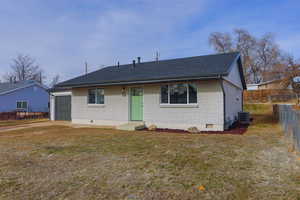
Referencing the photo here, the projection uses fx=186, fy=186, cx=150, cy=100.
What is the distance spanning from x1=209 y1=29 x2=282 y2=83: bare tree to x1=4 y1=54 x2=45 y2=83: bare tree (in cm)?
4146

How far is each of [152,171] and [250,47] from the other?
4325cm

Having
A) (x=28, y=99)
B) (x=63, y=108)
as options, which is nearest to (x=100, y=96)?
(x=63, y=108)

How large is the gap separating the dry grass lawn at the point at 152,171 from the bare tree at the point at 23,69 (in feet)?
144

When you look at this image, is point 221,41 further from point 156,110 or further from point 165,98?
point 156,110

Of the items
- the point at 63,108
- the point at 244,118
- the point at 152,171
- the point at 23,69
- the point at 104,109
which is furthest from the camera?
the point at 23,69

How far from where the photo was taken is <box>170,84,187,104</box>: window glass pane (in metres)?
9.28

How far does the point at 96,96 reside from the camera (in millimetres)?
11969

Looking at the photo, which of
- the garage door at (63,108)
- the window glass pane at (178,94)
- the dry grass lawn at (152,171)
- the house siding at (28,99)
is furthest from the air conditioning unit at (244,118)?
the house siding at (28,99)

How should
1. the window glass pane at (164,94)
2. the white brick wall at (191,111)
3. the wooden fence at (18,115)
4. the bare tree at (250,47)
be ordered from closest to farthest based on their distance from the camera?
the white brick wall at (191,111) < the window glass pane at (164,94) < the wooden fence at (18,115) < the bare tree at (250,47)

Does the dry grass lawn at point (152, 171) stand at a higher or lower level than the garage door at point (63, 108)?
lower

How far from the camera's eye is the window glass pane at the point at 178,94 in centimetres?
928

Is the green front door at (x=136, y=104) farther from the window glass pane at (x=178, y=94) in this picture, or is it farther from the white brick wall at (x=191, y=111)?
the window glass pane at (x=178, y=94)

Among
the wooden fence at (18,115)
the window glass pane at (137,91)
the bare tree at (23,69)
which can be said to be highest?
the bare tree at (23,69)

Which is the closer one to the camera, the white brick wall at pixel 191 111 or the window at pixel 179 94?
the white brick wall at pixel 191 111
